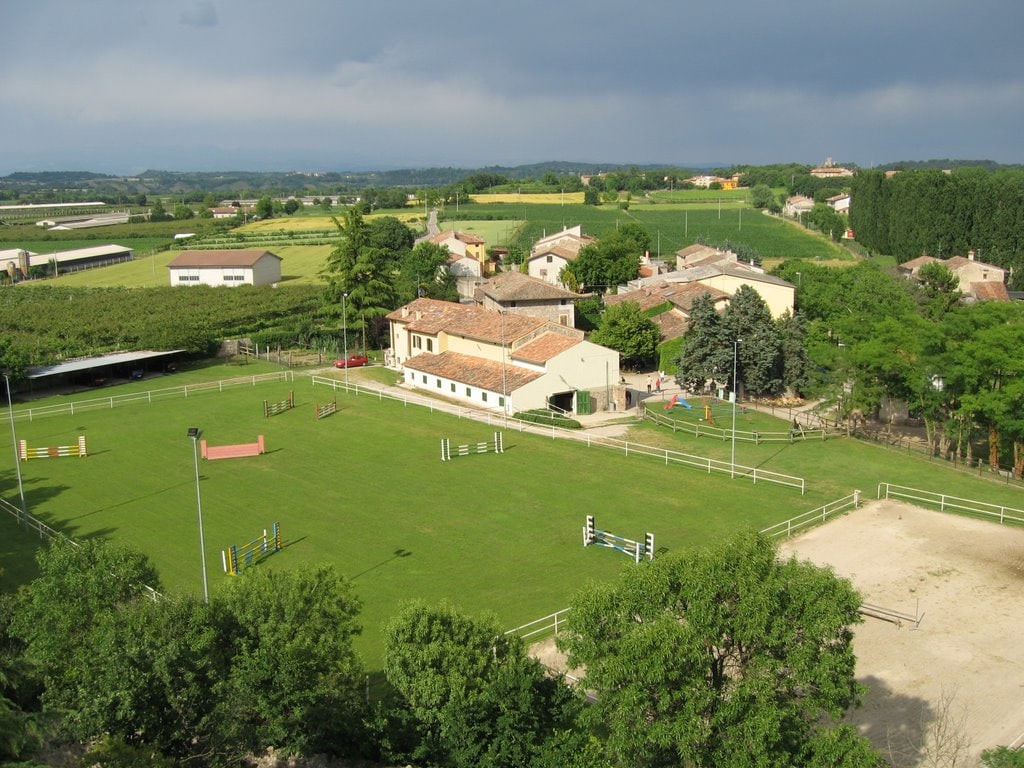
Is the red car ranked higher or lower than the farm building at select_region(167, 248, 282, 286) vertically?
lower

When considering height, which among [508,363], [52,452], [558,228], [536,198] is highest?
[536,198]

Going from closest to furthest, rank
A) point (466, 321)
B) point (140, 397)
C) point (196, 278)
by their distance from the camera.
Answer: point (140, 397)
point (466, 321)
point (196, 278)

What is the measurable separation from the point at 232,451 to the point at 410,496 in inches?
350

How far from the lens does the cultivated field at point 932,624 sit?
18.7 meters

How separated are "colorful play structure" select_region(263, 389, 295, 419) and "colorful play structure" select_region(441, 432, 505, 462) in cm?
1041

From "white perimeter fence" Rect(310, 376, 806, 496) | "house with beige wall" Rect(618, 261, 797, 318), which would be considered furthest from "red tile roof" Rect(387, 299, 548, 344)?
"house with beige wall" Rect(618, 261, 797, 318)

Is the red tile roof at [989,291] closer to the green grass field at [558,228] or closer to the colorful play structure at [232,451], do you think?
the green grass field at [558,228]

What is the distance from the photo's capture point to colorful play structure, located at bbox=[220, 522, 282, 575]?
25.7m

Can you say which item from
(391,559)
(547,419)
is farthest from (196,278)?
(391,559)

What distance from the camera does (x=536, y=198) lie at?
166250mm

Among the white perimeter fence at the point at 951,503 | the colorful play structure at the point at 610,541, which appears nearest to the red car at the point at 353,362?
the colorful play structure at the point at 610,541

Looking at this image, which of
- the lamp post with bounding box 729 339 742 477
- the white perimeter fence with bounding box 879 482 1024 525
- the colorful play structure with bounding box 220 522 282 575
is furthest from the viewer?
the lamp post with bounding box 729 339 742 477

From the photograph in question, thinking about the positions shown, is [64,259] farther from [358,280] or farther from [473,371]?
[473,371]

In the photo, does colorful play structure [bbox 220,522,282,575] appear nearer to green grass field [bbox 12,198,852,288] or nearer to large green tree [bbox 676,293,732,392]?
large green tree [bbox 676,293,732,392]
